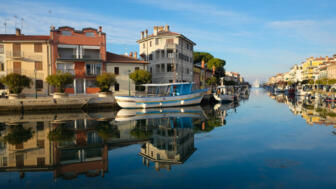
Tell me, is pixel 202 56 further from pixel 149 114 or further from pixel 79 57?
pixel 149 114

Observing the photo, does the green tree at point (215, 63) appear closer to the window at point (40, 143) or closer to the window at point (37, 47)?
the window at point (37, 47)

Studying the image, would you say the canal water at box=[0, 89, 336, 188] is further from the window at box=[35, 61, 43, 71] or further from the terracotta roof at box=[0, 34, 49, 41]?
the terracotta roof at box=[0, 34, 49, 41]

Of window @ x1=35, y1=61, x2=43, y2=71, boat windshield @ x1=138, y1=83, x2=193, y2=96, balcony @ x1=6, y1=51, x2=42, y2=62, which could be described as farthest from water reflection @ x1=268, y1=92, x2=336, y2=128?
balcony @ x1=6, y1=51, x2=42, y2=62

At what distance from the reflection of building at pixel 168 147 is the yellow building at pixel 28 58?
2695 cm

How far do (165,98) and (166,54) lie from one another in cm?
1412

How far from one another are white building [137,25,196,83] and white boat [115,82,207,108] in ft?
24.8

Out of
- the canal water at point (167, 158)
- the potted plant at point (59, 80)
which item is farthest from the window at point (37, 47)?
the canal water at point (167, 158)

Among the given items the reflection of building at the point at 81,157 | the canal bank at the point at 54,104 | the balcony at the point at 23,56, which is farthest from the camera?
the balcony at the point at 23,56

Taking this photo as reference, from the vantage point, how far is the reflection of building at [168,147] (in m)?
10.8

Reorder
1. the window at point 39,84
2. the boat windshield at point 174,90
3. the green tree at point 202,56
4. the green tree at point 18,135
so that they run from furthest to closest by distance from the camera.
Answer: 1. the green tree at point 202,56
2. the boat windshield at point 174,90
3. the window at point 39,84
4. the green tree at point 18,135

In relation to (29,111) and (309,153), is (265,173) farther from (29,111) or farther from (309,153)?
(29,111)

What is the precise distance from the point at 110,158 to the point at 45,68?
3172 centimetres

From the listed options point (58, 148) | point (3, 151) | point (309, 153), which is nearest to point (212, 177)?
point (309, 153)

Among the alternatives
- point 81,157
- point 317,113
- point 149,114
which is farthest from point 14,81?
point 317,113
